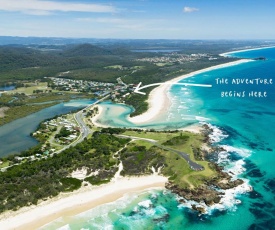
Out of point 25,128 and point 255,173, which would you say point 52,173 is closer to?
point 255,173

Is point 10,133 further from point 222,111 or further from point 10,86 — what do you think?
point 10,86

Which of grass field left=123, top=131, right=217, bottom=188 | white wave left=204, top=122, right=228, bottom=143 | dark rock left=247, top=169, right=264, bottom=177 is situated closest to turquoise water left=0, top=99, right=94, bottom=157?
grass field left=123, top=131, right=217, bottom=188

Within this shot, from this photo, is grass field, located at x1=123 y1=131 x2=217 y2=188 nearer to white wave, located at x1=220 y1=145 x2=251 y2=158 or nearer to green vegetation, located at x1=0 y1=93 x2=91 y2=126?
white wave, located at x1=220 y1=145 x2=251 y2=158

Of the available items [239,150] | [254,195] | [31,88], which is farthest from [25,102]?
[254,195]

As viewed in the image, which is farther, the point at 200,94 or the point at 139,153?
the point at 200,94

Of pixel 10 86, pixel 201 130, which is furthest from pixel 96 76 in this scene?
pixel 201 130

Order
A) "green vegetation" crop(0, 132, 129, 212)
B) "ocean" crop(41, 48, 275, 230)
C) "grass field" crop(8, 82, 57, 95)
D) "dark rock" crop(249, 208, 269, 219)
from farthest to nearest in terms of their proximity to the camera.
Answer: "grass field" crop(8, 82, 57, 95) → "green vegetation" crop(0, 132, 129, 212) → "dark rock" crop(249, 208, 269, 219) → "ocean" crop(41, 48, 275, 230)
